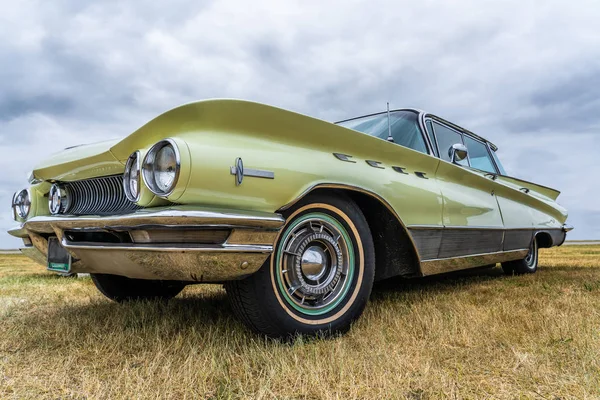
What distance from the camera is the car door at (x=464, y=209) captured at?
10.6ft

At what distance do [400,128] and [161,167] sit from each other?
2.21 metres

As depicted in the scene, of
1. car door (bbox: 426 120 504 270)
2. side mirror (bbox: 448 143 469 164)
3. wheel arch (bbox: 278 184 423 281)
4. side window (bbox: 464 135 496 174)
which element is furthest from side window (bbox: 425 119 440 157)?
wheel arch (bbox: 278 184 423 281)

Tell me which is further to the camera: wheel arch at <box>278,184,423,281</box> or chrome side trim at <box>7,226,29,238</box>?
chrome side trim at <box>7,226,29,238</box>

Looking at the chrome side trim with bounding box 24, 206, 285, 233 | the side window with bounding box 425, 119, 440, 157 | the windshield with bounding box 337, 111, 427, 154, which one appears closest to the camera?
the chrome side trim with bounding box 24, 206, 285, 233

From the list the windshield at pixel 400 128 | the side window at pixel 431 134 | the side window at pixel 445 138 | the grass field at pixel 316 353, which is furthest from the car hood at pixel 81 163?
the side window at pixel 445 138

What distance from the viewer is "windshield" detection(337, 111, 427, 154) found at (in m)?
3.46

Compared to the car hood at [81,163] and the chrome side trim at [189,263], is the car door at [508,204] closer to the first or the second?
the chrome side trim at [189,263]

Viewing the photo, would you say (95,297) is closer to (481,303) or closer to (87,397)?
(87,397)

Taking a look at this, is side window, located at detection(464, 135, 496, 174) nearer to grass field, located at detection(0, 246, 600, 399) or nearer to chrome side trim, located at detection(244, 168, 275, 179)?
grass field, located at detection(0, 246, 600, 399)

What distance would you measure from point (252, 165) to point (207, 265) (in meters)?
0.46

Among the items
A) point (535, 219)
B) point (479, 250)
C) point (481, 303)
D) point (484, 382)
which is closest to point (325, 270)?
point (484, 382)

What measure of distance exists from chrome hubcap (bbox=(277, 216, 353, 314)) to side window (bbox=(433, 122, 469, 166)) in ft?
5.88

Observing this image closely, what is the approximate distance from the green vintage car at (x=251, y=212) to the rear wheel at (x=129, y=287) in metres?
0.01

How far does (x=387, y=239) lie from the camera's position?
2.72 meters
